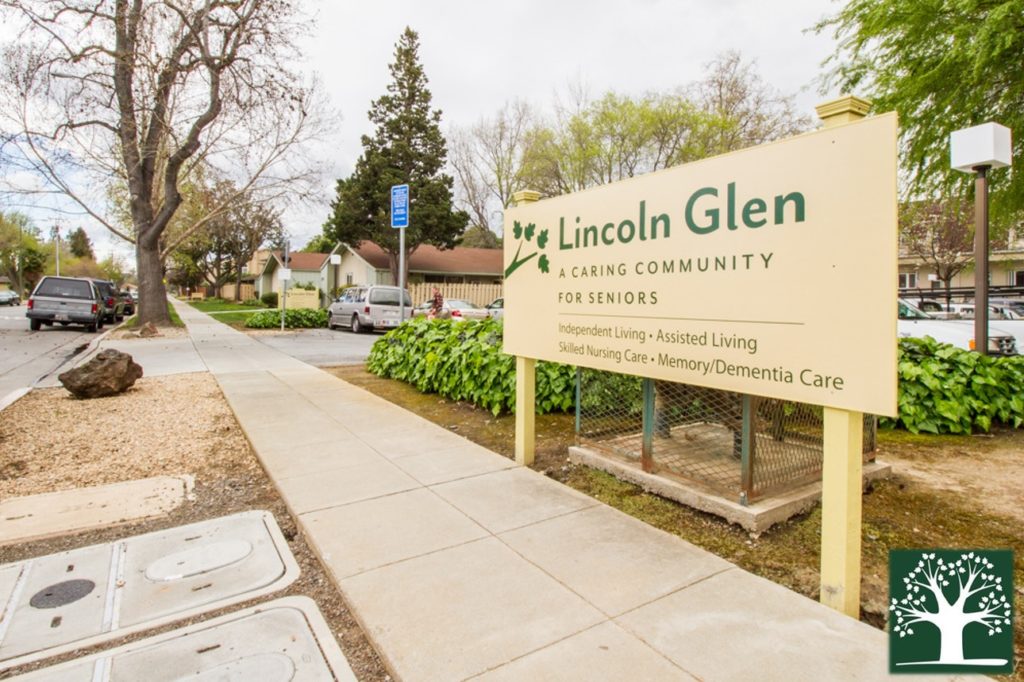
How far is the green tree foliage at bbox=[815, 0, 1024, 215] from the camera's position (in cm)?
820

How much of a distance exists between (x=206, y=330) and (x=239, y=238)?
131ft

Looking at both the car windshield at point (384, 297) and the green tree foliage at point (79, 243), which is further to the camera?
the green tree foliage at point (79, 243)

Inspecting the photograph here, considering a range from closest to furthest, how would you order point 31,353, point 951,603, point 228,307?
point 951,603, point 31,353, point 228,307

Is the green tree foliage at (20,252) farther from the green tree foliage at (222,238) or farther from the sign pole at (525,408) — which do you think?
the sign pole at (525,408)

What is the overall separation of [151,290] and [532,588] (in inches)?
850

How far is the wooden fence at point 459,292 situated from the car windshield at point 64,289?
13897 millimetres

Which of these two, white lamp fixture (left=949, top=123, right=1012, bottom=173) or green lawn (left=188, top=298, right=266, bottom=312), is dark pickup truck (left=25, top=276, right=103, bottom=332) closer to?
green lawn (left=188, top=298, right=266, bottom=312)

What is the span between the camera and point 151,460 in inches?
200

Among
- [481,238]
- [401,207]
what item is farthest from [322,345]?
[481,238]

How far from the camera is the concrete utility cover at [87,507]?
355 centimetres

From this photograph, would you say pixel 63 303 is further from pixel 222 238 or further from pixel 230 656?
pixel 222 238

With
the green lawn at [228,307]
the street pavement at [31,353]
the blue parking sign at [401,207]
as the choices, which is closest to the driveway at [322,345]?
the blue parking sign at [401,207]

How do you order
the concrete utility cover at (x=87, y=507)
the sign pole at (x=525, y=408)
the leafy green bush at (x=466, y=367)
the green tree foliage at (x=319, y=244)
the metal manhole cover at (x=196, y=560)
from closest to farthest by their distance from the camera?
the metal manhole cover at (x=196, y=560), the concrete utility cover at (x=87, y=507), the sign pole at (x=525, y=408), the leafy green bush at (x=466, y=367), the green tree foliage at (x=319, y=244)

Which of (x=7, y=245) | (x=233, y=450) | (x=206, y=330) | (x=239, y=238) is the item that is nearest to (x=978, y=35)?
(x=233, y=450)
